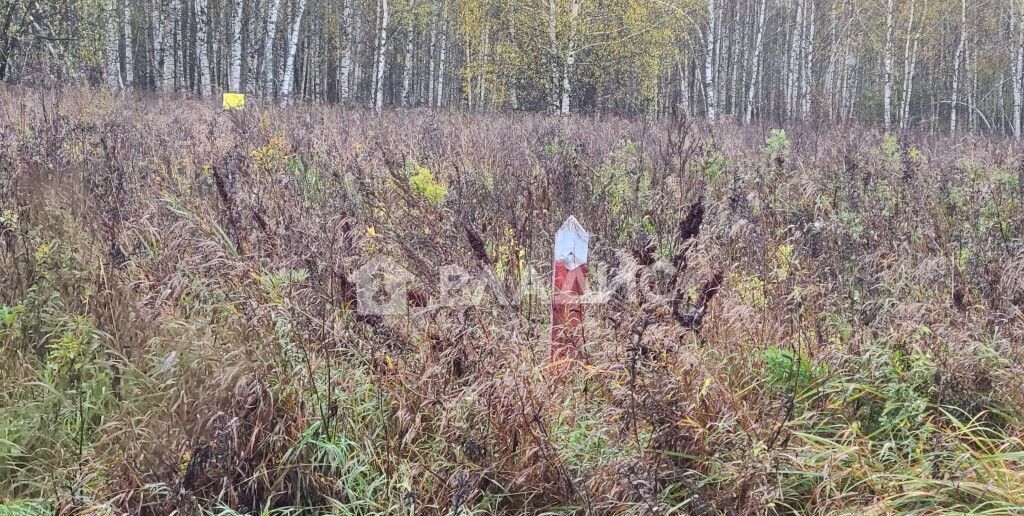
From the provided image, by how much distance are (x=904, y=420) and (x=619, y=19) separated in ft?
66.3

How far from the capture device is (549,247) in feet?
14.5

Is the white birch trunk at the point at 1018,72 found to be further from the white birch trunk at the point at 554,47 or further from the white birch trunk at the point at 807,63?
the white birch trunk at the point at 554,47

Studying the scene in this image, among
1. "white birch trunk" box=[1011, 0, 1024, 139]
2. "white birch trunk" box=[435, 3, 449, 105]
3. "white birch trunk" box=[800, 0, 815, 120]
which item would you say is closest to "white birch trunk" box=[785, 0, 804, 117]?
"white birch trunk" box=[800, 0, 815, 120]

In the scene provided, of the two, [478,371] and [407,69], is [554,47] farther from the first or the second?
[478,371]

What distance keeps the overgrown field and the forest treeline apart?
7.73m

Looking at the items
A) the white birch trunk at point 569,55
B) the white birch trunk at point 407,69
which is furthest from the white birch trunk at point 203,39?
the white birch trunk at point 569,55

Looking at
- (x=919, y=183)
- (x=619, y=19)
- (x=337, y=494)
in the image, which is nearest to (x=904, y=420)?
(x=337, y=494)

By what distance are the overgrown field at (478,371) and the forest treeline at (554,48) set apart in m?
7.73

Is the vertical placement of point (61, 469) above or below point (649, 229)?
below

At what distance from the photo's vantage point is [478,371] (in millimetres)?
2799

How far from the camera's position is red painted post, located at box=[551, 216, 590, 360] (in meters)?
2.95

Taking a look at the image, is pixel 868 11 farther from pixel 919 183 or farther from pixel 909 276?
pixel 909 276

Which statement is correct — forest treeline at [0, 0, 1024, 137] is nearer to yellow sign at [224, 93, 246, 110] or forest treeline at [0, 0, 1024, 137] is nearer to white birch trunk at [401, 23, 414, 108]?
white birch trunk at [401, 23, 414, 108]

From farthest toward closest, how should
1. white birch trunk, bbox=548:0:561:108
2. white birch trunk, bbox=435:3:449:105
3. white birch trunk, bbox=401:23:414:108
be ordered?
1. white birch trunk, bbox=435:3:449:105
2. white birch trunk, bbox=401:23:414:108
3. white birch trunk, bbox=548:0:561:108
